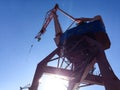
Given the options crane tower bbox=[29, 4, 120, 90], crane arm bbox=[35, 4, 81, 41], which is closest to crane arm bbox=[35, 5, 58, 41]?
crane arm bbox=[35, 4, 81, 41]

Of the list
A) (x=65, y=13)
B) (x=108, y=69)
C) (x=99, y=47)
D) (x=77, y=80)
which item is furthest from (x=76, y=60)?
(x=65, y=13)

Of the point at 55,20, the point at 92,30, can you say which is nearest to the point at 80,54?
the point at 92,30

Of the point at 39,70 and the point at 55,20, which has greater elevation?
the point at 55,20

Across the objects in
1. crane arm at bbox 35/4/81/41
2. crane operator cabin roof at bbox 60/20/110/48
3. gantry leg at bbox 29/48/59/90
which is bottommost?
gantry leg at bbox 29/48/59/90

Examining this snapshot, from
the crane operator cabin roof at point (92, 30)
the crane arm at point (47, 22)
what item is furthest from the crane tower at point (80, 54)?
the crane arm at point (47, 22)

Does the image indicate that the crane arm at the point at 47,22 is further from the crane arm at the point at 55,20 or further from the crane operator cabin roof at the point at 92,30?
the crane operator cabin roof at the point at 92,30

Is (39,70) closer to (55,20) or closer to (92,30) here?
(92,30)

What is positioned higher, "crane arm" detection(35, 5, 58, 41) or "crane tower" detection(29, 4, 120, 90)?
"crane arm" detection(35, 5, 58, 41)

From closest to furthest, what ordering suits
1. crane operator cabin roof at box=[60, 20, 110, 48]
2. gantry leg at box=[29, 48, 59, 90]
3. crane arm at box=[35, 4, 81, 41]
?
gantry leg at box=[29, 48, 59, 90]
crane operator cabin roof at box=[60, 20, 110, 48]
crane arm at box=[35, 4, 81, 41]

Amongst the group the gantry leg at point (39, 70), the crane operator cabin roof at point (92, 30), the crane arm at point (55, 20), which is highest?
the crane arm at point (55, 20)

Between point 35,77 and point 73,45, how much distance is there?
17.1ft

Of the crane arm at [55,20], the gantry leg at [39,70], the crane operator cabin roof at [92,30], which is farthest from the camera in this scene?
the crane arm at [55,20]

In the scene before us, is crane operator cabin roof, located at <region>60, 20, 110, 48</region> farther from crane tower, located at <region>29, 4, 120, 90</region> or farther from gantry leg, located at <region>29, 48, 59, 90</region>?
gantry leg, located at <region>29, 48, 59, 90</region>

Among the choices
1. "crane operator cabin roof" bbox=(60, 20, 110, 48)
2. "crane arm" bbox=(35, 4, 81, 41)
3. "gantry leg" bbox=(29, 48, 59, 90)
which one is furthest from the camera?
"crane arm" bbox=(35, 4, 81, 41)
